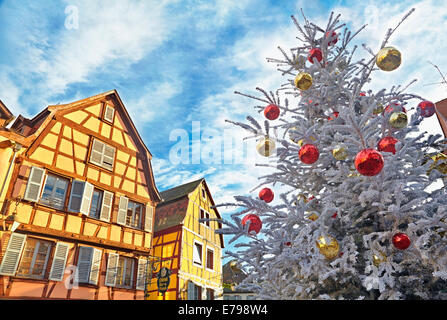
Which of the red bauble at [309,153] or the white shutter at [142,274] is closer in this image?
the red bauble at [309,153]

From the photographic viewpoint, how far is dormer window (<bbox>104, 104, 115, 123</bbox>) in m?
11.5

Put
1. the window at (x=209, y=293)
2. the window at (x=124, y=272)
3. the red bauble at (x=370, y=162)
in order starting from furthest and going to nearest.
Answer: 1. the window at (x=209, y=293)
2. the window at (x=124, y=272)
3. the red bauble at (x=370, y=162)

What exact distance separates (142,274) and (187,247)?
324 cm

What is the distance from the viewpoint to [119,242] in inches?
394

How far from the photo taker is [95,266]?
8.97 metres

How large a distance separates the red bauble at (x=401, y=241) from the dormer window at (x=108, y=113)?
1147 cm

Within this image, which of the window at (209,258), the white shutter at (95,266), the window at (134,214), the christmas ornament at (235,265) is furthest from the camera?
the window at (209,258)

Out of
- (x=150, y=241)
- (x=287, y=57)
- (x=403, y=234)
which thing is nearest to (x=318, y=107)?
(x=287, y=57)

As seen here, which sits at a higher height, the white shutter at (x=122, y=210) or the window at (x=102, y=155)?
the window at (x=102, y=155)

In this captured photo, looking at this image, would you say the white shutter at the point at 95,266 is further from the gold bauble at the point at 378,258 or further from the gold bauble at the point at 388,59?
the gold bauble at the point at 388,59

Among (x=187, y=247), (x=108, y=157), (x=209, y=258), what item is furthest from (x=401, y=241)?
(x=209, y=258)

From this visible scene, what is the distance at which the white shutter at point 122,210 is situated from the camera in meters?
10.3

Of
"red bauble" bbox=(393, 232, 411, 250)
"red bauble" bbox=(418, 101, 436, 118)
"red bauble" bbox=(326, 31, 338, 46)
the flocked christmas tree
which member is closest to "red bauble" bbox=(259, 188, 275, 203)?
the flocked christmas tree

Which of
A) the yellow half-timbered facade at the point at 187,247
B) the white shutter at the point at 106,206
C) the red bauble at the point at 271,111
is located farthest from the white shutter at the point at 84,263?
the red bauble at the point at 271,111
